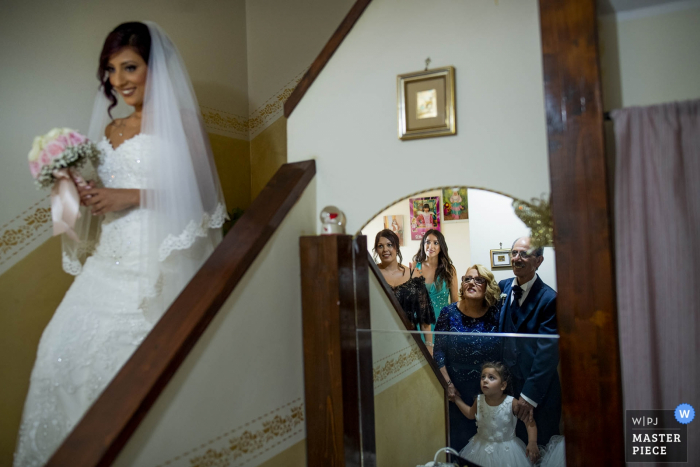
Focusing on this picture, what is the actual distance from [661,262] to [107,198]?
2.02 m

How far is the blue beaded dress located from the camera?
2008mm

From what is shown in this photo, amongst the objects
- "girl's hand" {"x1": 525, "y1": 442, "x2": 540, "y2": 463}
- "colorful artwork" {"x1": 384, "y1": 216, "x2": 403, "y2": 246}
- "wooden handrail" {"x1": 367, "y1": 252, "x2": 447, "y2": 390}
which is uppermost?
"colorful artwork" {"x1": 384, "y1": 216, "x2": 403, "y2": 246}

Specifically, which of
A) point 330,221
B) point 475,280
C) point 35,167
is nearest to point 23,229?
point 35,167

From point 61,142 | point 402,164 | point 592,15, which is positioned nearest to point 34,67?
point 61,142

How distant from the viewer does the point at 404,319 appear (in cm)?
225

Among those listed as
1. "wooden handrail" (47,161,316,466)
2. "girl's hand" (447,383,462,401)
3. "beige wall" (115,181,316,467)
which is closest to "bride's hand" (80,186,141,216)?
"wooden handrail" (47,161,316,466)

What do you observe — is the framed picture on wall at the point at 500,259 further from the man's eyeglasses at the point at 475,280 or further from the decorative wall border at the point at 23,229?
the decorative wall border at the point at 23,229

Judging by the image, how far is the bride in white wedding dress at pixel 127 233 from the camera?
181 centimetres

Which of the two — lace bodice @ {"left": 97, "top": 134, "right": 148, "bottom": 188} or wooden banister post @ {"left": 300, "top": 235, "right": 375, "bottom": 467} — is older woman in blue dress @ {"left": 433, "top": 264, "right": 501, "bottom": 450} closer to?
wooden banister post @ {"left": 300, "top": 235, "right": 375, "bottom": 467}

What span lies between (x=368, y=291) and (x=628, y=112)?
121 centimetres

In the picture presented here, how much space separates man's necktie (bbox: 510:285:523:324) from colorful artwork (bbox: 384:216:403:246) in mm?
523

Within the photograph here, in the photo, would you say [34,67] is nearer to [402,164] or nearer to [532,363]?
[402,164]

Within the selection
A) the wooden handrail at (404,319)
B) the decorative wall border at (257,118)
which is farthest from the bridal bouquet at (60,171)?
the decorative wall border at (257,118)

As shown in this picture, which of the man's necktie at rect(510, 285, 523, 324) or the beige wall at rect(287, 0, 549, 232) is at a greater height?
the beige wall at rect(287, 0, 549, 232)
